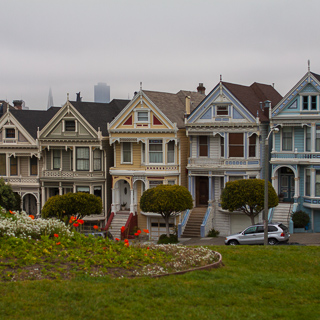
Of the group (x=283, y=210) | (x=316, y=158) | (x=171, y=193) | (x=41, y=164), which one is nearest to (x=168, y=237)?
(x=171, y=193)

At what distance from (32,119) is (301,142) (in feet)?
79.4

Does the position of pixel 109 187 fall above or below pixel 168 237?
above

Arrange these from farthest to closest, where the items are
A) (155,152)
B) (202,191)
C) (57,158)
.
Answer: (57,158), (202,191), (155,152)

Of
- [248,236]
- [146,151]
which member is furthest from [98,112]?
[248,236]

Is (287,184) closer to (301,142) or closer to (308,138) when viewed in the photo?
(301,142)

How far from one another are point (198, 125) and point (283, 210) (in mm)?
9121

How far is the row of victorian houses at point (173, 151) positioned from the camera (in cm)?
3950

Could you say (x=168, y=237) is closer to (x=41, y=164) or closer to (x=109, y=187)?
(x=109, y=187)

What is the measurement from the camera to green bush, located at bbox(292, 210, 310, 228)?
38344 millimetres

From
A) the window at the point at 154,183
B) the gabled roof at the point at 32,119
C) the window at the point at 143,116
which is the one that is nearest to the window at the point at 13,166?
the gabled roof at the point at 32,119

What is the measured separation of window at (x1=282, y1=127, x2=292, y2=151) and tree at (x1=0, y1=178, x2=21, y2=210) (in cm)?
2288

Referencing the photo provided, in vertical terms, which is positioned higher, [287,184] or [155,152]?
[155,152]

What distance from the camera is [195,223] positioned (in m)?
42.0

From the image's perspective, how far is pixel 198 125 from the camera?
42.5 metres
